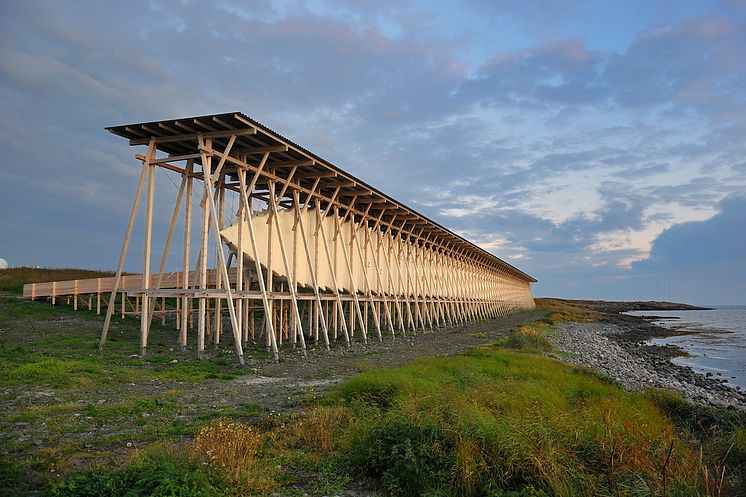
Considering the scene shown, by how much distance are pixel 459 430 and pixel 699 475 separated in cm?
301

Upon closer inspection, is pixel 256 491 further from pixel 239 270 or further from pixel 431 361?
pixel 239 270

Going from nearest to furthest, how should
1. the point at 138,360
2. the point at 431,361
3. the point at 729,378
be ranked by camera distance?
the point at 431,361
the point at 138,360
the point at 729,378

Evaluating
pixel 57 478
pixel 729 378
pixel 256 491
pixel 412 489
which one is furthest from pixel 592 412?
pixel 729 378

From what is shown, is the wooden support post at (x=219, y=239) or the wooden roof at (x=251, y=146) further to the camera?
the wooden roof at (x=251, y=146)

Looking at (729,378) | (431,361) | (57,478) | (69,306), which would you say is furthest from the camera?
(69,306)

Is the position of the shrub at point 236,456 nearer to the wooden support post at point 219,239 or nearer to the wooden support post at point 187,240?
the wooden support post at point 219,239

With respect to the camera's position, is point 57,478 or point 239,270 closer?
point 57,478

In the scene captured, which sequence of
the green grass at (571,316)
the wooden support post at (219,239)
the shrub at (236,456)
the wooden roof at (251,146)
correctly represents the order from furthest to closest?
the green grass at (571,316) → the wooden roof at (251,146) → the wooden support post at (219,239) → the shrub at (236,456)

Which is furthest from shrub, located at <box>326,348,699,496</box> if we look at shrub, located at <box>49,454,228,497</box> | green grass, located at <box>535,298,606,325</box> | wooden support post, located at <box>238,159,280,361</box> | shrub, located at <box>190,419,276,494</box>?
green grass, located at <box>535,298,606,325</box>

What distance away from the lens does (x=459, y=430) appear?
713 centimetres

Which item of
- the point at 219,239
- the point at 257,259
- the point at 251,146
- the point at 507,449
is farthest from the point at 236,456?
the point at 251,146

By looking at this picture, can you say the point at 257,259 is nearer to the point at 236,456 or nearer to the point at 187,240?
the point at 187,240

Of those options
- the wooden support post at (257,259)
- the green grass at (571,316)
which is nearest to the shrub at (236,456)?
the wooden support post at (257,259)

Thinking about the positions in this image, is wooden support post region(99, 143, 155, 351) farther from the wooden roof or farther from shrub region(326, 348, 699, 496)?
shrub region(326, 348, 699, 496)
